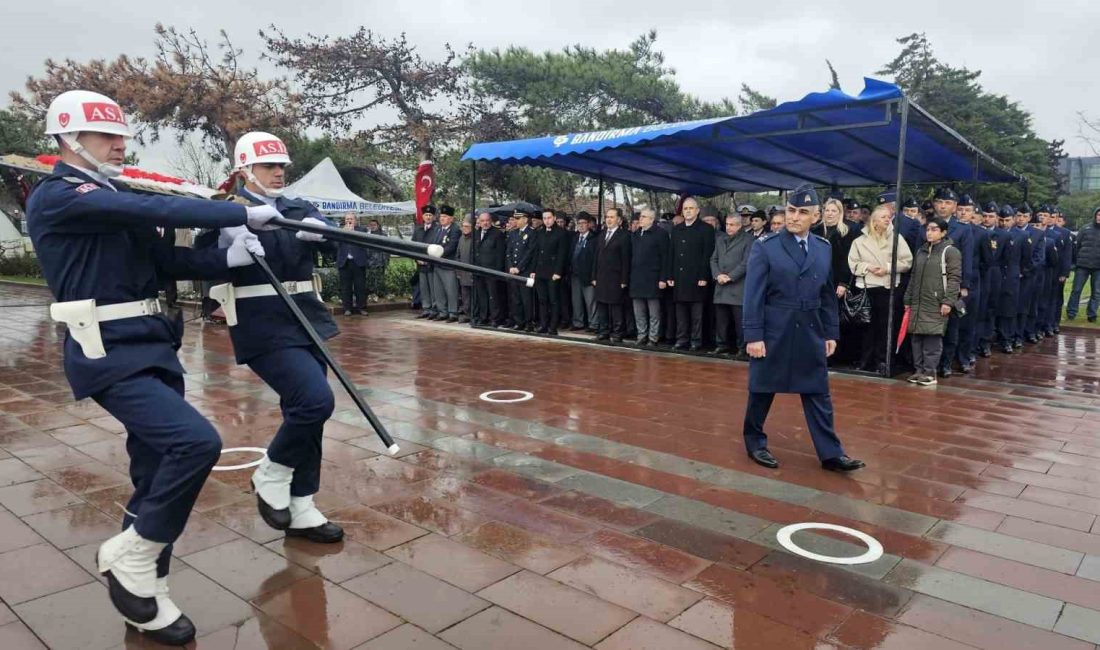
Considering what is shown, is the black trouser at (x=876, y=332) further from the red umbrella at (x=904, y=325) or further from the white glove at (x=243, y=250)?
the white glove at (x=243, y=250)

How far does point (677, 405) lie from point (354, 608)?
4.07 m

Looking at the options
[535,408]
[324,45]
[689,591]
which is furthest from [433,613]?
[324,45]

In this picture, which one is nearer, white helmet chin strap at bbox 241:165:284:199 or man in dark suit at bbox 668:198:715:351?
white helmet chin strap at bbox 241:165:284:199

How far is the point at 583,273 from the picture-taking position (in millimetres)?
10719

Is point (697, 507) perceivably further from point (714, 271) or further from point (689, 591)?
point (714, 271)

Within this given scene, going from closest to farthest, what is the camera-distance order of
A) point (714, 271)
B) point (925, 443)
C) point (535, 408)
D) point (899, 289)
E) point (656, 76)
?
point (925, 443) < point (535, 408) < point (899, 289) < point (714, 271) < point (656, 76)

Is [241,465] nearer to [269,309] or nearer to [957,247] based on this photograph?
[269,309]

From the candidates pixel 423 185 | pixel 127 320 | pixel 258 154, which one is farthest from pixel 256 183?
pixel 423 185

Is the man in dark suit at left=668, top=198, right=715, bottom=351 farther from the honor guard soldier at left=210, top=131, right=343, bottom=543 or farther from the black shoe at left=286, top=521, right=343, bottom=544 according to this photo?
the black shoe at left=286, top=521, right=343, bottom=544

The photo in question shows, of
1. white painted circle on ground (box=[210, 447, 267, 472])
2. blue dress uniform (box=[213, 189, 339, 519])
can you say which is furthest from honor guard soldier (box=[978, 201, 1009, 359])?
blue dress uniform (box=[213, 189, 339, 519])

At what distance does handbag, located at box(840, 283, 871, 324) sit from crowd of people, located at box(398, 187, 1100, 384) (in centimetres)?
1

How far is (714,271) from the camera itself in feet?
29.9

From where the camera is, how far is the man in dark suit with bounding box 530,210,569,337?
10.9 m

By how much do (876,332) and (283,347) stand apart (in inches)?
270
